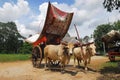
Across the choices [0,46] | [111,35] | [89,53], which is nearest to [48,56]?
[89,53]

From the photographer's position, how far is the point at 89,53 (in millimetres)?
17578

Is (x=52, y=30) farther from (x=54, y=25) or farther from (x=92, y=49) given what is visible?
(x=92, y=49)

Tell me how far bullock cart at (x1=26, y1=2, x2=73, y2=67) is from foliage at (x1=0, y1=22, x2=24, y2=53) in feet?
215

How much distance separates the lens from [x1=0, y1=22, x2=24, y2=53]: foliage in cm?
8759

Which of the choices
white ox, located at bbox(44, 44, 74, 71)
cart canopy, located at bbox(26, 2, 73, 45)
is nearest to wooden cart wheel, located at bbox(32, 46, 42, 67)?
cart canopy, located at bbox(26, 2, 73, 45)

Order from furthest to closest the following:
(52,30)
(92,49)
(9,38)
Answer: (9,38), (52,30), (92,49)

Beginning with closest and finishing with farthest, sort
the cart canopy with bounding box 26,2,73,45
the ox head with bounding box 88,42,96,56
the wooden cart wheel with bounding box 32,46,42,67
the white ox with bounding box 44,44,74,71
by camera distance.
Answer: the white ox with bounding box 44,44,74,71 → the ox head with bounding box 88,42,96,56 → the cart canopy with bounding box 26,2,73,45 → the wooden cart wheel with bounding box 32,46,42,67

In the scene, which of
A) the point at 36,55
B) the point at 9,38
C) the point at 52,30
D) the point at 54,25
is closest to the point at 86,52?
the point at 54,25

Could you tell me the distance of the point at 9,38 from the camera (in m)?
91.2

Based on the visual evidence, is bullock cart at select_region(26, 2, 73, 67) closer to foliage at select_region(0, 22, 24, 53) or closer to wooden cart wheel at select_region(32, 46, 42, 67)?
wooden cart wheel at select_region(32, 46, 42, 67)

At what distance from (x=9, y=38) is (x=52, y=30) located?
2919 inches

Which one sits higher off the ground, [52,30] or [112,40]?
[52,30]

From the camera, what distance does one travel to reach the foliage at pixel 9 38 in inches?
3448

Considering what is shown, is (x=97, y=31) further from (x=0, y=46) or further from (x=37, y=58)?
(x=37, y=58)
